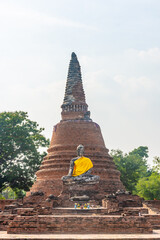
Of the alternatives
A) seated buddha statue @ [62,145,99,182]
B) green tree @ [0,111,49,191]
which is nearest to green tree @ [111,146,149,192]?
green tree @ [0,111,49,191]

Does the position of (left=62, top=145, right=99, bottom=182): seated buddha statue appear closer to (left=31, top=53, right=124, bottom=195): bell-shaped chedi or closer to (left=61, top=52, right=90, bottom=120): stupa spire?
(left=31, top=53, right=124, bottom=195): bell-shaped chedi

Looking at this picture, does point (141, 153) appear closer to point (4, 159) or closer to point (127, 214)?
point (4, 159)

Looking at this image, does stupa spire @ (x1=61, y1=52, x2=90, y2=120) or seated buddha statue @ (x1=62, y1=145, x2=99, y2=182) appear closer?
seated buddha statue @ (x1=62, y1=145, x2=99, y2=182)

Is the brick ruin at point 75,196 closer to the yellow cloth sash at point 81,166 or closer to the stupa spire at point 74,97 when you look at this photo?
the stupa spire at point 74,97

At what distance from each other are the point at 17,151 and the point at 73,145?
9.89 m

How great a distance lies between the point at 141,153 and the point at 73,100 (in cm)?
5159

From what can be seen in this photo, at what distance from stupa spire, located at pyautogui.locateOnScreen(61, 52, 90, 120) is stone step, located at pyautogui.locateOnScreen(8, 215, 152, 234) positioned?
1655 centimetres

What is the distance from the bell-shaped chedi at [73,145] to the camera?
22.7 metres

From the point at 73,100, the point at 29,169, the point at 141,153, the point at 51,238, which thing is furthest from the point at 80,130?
the point at 141,153

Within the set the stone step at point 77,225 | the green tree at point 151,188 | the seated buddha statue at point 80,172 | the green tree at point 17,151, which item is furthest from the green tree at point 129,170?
the stone step at point 77,225

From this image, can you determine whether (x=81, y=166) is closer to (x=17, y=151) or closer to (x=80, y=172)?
(x=80, y=172)

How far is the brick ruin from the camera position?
35.4 feet

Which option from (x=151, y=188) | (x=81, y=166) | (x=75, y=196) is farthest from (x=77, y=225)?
(x=151, y=188)

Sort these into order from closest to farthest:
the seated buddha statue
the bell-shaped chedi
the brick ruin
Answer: the brick ruin, the seated buddha statue, the bell-shaped chedi
